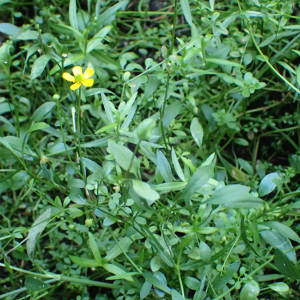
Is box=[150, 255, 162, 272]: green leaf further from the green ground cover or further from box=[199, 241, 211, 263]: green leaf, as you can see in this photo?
box=[199, 241, 211, 263]: green leaf

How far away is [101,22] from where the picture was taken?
1.07 meters

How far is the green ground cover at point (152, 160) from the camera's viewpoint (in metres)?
0.79

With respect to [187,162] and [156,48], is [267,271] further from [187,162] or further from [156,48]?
[156,48]

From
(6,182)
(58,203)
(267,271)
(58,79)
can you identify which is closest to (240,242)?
(267,271)

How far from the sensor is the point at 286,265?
0.78 metres

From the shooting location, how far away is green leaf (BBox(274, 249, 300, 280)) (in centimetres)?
78

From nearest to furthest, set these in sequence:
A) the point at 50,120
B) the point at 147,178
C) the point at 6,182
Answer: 1. the point at 6,182
2. the point at 147,178
3. the point at 50,120

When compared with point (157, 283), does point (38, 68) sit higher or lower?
higher

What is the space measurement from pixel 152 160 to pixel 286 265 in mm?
445

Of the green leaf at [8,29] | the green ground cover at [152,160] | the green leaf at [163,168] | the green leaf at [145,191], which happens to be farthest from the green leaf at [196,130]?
the green leaf at [8,29]

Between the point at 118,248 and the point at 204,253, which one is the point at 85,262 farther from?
the point at 204,253

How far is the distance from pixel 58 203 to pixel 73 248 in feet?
0.97

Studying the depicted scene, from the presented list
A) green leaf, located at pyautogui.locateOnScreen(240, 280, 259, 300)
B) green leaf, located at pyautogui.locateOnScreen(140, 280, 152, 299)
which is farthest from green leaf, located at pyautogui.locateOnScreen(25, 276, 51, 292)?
green leaf, located at pyautogui.locateOnScreen(240, 280, 259, 300)

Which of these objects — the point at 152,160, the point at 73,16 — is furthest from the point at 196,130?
the point at 73,16
